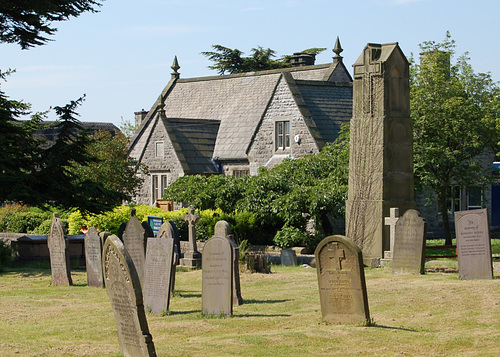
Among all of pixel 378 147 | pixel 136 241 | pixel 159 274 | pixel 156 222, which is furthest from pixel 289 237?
pixel 159 274

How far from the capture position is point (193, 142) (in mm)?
38031

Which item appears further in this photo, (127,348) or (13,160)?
(13,160)

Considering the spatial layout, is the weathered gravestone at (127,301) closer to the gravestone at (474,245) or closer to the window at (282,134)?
the gravestone at (474,245)

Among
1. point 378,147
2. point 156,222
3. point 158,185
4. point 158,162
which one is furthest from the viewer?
point 158,185

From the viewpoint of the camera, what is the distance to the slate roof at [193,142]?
37094 millimetres

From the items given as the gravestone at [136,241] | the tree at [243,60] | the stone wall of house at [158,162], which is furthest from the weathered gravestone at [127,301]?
the tree at [243,60]

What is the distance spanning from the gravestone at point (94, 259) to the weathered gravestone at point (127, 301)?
8500mm

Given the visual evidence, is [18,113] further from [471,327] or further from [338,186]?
[471,327]

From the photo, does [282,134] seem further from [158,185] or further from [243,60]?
[243,60]

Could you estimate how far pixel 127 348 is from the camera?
30.6 ft

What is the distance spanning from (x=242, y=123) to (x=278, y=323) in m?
27.0

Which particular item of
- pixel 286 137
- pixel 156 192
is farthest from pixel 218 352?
pixel 156 192

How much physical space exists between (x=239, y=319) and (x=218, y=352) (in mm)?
2745

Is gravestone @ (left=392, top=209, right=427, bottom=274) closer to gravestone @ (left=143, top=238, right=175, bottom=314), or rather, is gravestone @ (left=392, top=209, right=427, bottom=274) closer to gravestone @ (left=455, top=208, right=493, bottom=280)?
gravestone @ (left=455, top=208, right=493, bottom=280)
